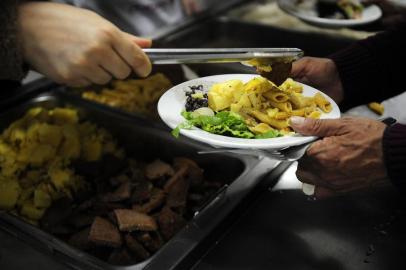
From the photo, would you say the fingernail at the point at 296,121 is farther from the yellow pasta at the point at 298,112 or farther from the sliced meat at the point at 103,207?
the sliced meat at the point at 103,207

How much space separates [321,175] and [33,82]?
1.20 m

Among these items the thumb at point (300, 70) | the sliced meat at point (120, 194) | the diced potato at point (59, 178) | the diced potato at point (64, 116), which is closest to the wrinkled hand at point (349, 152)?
the thumb at point (300, 70)

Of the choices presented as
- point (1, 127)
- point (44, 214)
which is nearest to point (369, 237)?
point (44, 214)

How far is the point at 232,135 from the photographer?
3.42 feet

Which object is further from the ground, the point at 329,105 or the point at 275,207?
the point at 329,105

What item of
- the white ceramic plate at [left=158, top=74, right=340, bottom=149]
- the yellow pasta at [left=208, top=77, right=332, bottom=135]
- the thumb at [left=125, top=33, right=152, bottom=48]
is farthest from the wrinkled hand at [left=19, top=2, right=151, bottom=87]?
the yellow pasta at [left=208, top=77, right=332, bottom=135]

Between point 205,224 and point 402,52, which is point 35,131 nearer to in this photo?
point 205,224

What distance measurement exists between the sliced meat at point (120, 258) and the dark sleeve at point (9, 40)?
1.92 ft

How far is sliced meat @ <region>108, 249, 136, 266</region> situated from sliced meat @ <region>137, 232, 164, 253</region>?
48 millimetres

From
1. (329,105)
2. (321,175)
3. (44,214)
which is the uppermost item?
(329,105)

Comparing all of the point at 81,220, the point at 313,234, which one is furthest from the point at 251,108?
the point at 81,220

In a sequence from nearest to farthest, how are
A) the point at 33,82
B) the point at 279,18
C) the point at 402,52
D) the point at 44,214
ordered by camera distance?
the point at 44,214, the point at 402,52, the point at 33,82, the point at 279,18

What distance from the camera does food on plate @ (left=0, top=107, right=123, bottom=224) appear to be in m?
1.32

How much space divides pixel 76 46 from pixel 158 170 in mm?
462
